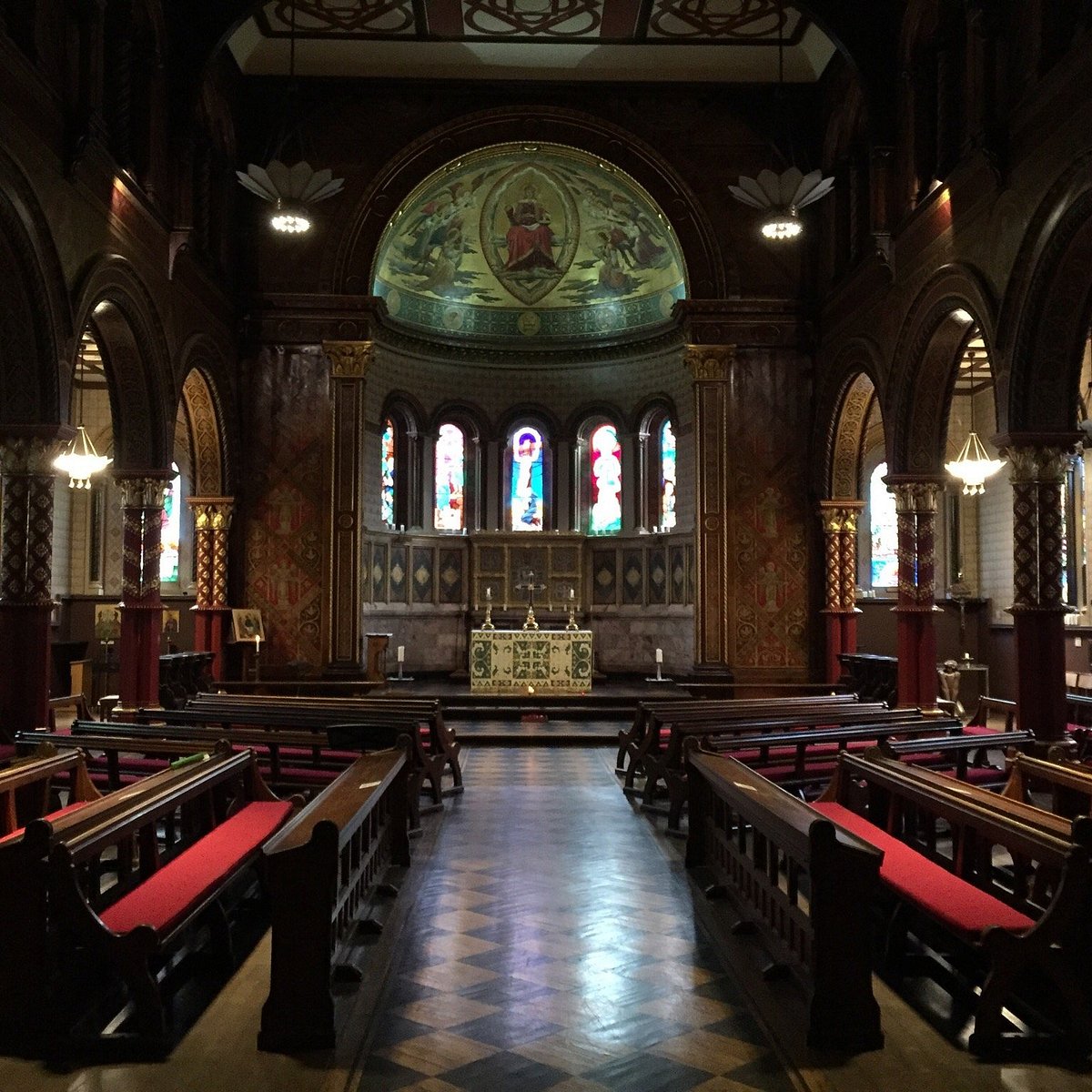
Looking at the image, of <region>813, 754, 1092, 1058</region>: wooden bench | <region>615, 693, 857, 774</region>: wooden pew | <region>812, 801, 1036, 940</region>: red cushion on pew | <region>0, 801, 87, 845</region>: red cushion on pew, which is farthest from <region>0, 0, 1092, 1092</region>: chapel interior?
<region>0, 801, 87, 845</region>: red cushion on pew

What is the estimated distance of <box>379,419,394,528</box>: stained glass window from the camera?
2311 centimetres

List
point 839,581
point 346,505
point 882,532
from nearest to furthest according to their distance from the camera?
point 839,581, point 346,505, point 882,532

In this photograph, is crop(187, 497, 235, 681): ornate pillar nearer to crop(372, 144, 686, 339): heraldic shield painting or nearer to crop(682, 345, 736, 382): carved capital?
crop(372, 144, 686, 339): heraldic shield painting

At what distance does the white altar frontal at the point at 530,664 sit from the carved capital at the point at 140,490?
242 inches

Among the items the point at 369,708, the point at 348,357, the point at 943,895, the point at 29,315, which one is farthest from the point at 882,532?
the point at 943,895

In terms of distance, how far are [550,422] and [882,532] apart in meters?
8.08

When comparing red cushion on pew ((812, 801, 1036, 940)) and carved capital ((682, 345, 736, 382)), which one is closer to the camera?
red cushion on pew ((812, 801, 1036, 940))

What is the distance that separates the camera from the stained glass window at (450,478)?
24.2 metres

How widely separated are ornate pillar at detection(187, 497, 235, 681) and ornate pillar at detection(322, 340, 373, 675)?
5.71 ft

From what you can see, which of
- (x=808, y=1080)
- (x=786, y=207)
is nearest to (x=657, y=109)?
(x=786, y=207)

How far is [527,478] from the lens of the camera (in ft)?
80.7

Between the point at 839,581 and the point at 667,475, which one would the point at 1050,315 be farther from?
the point at 667,475

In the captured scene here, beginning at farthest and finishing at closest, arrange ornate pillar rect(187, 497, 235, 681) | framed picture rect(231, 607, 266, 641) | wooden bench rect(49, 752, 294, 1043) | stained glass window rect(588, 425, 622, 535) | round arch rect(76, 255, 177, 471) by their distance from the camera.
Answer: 1. stained glass window rect(588, 425, 622, 535)
2. ornate pillar rect(187, 497, 235, 681)
3. framed picture rect(231, 607, 266, 641)
4. round arch rect(76, 255, 177, 471)
5. wooden bench rect(49, 752, 294, 1043)

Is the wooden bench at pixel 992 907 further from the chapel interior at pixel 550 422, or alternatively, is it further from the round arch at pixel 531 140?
the round arch at pixel 531 140
